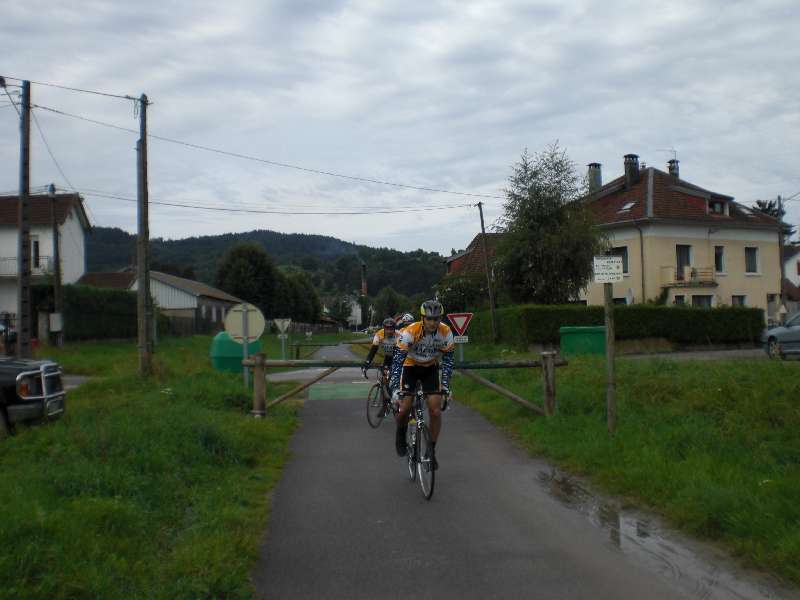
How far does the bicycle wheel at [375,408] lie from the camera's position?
12.9 m

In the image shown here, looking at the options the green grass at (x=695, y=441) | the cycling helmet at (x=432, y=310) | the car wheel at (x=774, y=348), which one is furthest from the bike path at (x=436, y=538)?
the car wheel at (x=774, y=348)

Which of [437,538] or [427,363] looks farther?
[427,363]

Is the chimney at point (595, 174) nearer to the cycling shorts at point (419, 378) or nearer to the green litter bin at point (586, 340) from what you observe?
the green litter bin at point (586, 340)

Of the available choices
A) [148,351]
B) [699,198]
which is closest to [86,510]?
[148,351]

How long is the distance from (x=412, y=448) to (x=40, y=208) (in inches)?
1815

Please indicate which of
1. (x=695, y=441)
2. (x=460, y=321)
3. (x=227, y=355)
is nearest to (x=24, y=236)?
(x=227, y=355)

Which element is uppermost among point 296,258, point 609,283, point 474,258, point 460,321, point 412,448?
point 296,258

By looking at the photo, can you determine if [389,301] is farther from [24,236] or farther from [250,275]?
[24,236]

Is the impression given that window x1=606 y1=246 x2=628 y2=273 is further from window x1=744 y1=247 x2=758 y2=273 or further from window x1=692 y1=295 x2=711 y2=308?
window x1=744 y1=247 x2=758 y2=273

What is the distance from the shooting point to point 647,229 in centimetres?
4359

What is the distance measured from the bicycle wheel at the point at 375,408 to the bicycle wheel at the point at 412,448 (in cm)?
415

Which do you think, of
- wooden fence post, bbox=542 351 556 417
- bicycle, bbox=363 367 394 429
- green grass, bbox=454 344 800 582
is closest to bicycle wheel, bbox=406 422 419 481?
green grass, bbox=454 344 800 582

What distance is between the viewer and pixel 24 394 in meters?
9.91

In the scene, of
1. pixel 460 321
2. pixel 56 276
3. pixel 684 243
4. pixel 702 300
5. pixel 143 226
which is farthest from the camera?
pixel 702 300
